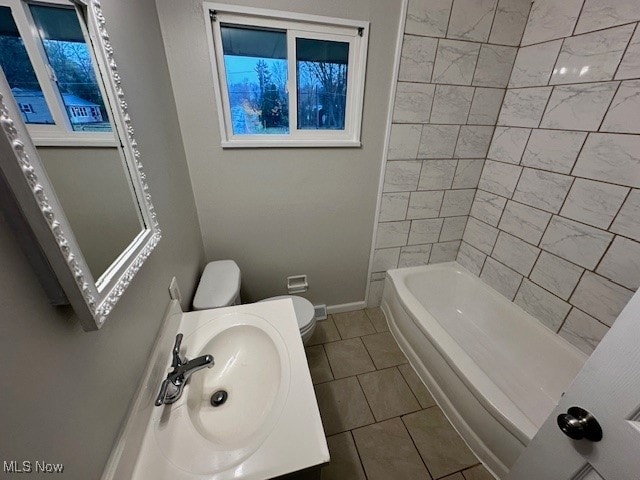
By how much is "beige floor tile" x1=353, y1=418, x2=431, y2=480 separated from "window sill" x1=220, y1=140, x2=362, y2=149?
162 centimetres

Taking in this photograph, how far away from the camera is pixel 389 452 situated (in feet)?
4.18

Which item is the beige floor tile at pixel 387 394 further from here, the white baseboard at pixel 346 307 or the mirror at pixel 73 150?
the mirror at pixel 73 150

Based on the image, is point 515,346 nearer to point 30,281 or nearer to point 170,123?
point 30,281

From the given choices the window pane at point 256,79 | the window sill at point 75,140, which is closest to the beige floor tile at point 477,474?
the window sill at point 75,140

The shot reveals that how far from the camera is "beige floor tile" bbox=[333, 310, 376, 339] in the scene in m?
1.98

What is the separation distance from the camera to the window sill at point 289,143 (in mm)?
1425

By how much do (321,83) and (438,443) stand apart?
2092 mm

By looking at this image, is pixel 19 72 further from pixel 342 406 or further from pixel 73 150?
pixel 342 406

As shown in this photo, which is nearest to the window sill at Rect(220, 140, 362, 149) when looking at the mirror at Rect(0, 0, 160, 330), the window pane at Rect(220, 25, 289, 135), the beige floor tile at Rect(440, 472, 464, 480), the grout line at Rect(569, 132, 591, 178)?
the window pane at Rect(220, 25, 289, 135)

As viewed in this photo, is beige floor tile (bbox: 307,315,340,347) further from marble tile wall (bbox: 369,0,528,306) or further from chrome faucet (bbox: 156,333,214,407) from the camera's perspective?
chrome faucet (bbox: 156,333,214,407)

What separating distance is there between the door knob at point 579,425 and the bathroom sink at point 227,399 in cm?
73

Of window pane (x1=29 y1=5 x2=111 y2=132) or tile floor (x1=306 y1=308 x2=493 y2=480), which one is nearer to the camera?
window pane (x1=29 y1=5 x2=111 y2=132)

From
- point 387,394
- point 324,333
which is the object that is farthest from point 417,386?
point 324,333

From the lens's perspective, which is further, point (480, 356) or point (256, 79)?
point (480, 356)
